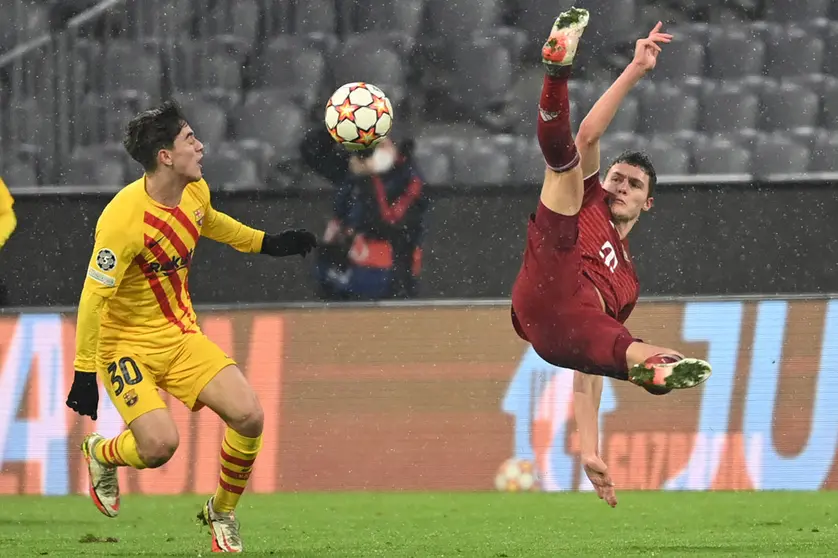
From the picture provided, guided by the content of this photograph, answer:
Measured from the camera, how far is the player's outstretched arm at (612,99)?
18.2 feet

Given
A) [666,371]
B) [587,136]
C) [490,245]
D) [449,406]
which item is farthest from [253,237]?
[490,245]

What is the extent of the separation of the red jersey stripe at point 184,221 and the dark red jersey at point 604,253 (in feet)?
5.36

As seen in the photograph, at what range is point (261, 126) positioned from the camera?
10.6m

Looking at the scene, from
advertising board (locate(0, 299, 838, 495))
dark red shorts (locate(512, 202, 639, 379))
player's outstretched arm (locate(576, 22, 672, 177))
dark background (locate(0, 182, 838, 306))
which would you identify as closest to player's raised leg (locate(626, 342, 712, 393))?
dark red shorts (locate(512, 202, 639, 379))

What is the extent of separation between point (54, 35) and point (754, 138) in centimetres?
501

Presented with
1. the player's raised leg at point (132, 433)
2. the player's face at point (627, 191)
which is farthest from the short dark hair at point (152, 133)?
the player's face at point (627, 191)

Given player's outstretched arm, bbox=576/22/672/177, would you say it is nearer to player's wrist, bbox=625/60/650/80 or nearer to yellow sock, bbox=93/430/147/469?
player's wrist, bbox=625/60/650/80

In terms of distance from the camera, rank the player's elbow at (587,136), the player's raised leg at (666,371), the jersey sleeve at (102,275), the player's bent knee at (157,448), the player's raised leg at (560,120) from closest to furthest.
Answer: the player's raised leg at (666,371) < the player's raised leg at (560,120) < the player's elbow at (587,136) < the jersey sleeve at (102,275) < the player's bent knee at (157,448)

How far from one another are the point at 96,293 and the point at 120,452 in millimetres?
739

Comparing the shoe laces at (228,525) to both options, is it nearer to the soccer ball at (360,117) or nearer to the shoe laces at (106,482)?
the shoe laces at (106,482)

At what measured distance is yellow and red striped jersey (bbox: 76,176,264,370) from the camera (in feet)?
19.6

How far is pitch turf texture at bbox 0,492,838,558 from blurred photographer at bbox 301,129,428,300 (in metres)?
1.45

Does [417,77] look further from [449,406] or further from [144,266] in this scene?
[144,266]

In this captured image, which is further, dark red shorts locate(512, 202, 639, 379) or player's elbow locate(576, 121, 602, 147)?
player's elbow locate(576, 121, 602, 147)
